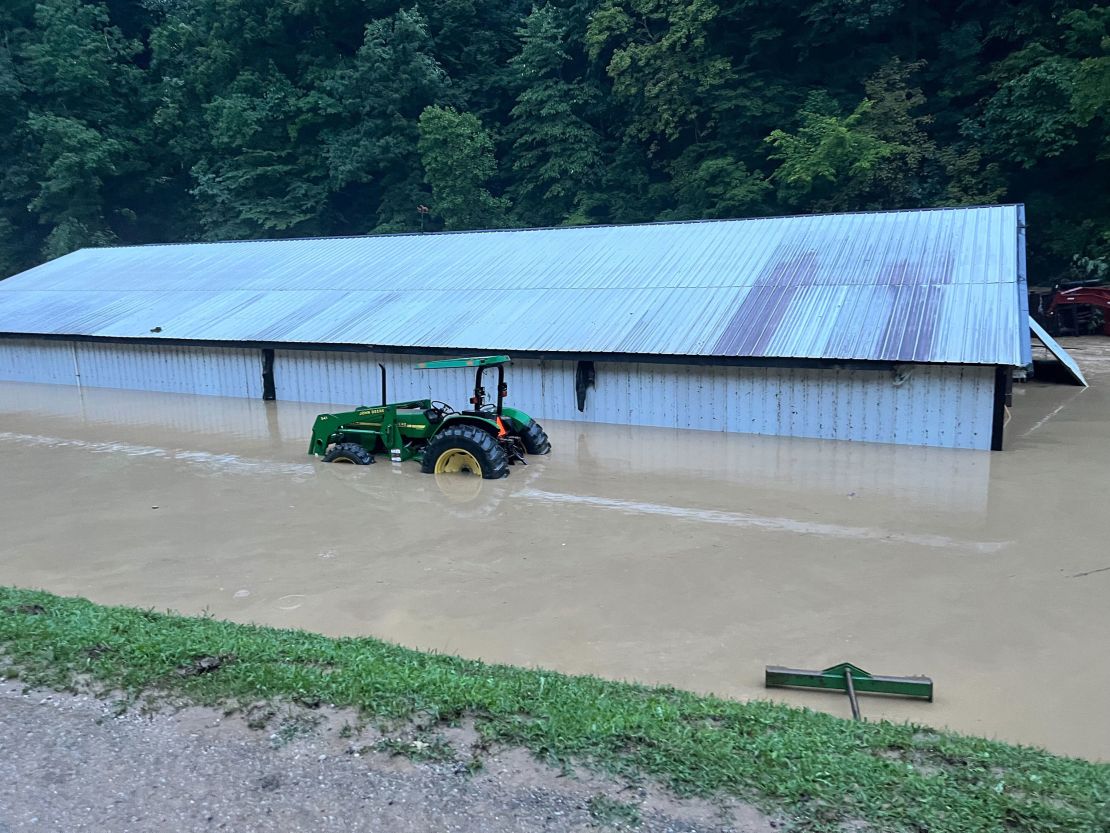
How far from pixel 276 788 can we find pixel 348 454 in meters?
9.01

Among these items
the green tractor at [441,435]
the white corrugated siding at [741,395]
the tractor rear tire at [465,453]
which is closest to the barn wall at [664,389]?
the white corrugated siding at [741,395]

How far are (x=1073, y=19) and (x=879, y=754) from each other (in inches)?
1210

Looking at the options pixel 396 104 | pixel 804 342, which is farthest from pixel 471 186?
pixel 804 342

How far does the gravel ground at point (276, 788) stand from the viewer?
3.68 m

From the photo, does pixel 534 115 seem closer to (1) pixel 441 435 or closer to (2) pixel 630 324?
(2) pixel 630 324

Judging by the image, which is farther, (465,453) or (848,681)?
(465,453)

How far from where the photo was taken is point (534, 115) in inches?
1489

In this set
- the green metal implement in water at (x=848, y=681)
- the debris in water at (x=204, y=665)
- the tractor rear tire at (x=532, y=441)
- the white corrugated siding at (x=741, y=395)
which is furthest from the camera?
the white corrugated siding at (x=741, y=395)

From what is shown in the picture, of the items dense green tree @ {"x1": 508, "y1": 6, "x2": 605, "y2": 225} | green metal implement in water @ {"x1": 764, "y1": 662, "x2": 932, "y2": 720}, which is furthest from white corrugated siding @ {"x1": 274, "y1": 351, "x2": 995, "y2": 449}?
dense green tree @ {"x1": 508, "y1": 6, "x2": 605, "y2": 225}

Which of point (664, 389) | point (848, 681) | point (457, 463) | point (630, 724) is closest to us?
point (630, 724)

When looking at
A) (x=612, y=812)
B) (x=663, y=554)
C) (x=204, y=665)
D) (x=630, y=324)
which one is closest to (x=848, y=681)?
(x=612, y=812)

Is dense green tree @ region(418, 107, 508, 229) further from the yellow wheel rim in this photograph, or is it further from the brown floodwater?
the yellow wheel rim

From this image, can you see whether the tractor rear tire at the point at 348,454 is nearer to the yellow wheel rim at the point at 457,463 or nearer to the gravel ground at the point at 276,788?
the yellow wheel rim at the point at 457,463

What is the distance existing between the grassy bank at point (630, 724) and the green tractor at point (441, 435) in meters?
5.71
